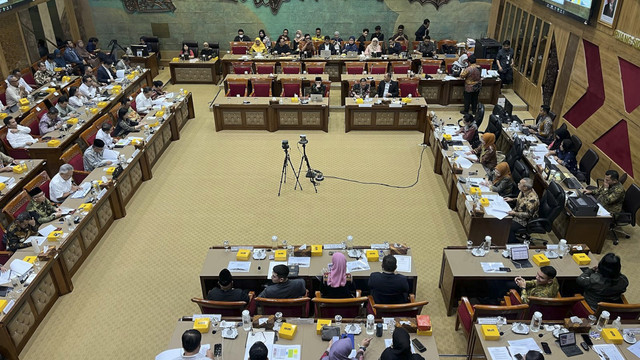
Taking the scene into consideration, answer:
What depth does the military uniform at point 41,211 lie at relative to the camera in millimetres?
Result: 7438

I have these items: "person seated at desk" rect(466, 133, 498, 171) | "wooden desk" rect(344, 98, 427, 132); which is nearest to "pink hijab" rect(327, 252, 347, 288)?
"person seated at desk" rect(466, 133, 498, 171)

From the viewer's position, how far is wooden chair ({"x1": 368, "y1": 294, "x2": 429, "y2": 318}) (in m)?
5.54

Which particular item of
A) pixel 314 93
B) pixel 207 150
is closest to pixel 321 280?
pixel 207 150

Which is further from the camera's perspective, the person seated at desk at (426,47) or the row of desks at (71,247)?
the person seated at desk at (426,47)

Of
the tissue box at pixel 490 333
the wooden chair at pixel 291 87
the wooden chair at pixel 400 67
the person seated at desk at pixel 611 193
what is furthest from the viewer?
the wooden chair at pixel 400 67

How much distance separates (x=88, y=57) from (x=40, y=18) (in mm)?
2409

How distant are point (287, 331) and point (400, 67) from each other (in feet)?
36.2

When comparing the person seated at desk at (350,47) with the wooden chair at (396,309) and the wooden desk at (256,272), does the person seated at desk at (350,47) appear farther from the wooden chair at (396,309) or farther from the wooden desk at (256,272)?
the wooden chair at (396,309)

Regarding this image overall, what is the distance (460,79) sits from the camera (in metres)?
13.7

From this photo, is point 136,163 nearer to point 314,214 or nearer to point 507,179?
point 314,214

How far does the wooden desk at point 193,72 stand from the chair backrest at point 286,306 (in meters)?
11.8

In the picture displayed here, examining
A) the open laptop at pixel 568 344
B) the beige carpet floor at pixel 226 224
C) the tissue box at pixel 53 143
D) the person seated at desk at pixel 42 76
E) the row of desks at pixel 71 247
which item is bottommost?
the beige carpet floor at pixel 226 224

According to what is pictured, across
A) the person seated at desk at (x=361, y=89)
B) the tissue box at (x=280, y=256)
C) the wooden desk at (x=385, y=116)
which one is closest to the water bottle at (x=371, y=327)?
the tissue box at (x=280, y=256)

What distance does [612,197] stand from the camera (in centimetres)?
793
